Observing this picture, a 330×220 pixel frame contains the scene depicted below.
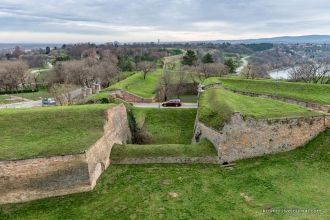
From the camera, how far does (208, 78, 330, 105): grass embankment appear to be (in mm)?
28819

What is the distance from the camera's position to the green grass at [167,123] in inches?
1074

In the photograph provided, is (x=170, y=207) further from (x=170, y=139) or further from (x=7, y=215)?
(x=170, y=139)

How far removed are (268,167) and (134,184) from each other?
25.1 ft

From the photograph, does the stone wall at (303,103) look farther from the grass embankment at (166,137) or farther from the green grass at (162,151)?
the green grass at (162,151)

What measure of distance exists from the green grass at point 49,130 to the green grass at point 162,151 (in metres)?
1.96

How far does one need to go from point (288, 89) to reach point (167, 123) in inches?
459

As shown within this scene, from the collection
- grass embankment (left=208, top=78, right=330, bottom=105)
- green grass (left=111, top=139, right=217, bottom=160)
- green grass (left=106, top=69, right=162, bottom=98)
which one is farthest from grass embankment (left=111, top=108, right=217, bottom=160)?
green grass (left=106, top=69, right=162, bottom=98)

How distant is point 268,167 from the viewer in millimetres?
20031

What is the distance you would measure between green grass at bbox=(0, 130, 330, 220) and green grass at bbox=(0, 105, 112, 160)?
7.83ft

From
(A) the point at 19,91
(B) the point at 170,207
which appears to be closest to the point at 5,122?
(B) the point at 170,207

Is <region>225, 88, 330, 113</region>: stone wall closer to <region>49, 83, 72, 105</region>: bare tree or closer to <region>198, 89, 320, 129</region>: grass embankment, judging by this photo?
<region>198, 89, 320, 129</region>: grass embankment

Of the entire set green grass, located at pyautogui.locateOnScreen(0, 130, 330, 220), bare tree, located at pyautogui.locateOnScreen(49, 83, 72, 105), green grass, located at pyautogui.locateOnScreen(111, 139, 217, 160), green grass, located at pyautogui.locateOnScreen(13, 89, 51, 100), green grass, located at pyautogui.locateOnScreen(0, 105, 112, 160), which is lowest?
green grass, located at pyautogui.locateOnScreen(13, 89, 51, 100)

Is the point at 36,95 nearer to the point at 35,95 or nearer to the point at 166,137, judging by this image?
the point at 35,95

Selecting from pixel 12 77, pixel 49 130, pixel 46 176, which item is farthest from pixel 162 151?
pixel 12 77
